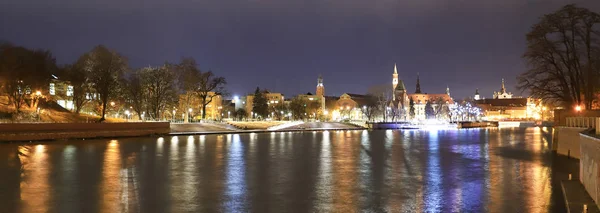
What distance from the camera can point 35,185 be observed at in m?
20.6

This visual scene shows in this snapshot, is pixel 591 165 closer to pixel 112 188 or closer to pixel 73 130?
pixel 112 188

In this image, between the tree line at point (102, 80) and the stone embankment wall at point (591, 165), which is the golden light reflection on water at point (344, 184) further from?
the tree line at point (102, 80)

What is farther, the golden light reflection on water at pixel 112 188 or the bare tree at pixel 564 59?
the bare tree at pixel 564 59

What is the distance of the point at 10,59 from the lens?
59.3 metres

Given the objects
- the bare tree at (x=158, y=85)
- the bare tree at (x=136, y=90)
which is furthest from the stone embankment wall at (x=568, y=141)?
the bare tree at (x=136, y=90)

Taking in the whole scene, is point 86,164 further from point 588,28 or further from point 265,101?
point 265,101

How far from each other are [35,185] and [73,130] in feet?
131

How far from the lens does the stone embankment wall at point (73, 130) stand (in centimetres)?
5175

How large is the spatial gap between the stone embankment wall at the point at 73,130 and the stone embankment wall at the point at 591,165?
5131 centimetres

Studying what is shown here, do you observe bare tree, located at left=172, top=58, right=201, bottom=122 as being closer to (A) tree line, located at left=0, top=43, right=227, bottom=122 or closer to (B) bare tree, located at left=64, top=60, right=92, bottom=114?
(A) tree line, located at left=0, top=43, right=227, bottom=122

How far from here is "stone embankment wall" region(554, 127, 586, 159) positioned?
34.8 meters

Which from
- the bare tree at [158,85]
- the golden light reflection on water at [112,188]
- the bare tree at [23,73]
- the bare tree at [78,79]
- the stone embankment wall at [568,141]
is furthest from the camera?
the bare tree at [158,85]

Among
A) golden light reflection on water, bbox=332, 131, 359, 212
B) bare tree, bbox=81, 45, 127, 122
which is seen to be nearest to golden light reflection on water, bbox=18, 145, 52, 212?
golden light reflection on water, bbox=332, 131, 359, 212

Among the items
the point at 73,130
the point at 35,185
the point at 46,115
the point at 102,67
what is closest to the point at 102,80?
the point at 102,67
